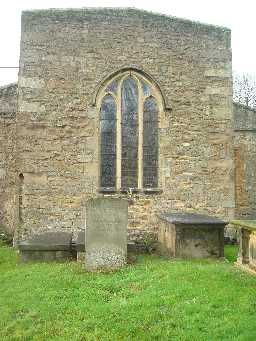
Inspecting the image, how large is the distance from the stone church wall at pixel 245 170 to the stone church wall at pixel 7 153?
7503 mm

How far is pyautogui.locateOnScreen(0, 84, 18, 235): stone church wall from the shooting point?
15273mm

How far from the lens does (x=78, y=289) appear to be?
7.73 meters

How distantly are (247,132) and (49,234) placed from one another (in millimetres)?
7648

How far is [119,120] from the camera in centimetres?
1410

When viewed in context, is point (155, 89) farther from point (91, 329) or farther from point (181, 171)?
point (91, 329)

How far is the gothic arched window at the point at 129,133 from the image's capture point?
14000 millimetres

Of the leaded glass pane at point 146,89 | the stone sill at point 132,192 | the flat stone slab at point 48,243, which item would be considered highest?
the leaded glass pane at point 146,89

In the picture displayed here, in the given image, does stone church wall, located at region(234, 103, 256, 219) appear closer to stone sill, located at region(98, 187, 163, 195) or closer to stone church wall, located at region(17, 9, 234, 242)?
stone church wall, located at region(17, 9, 234, 242)

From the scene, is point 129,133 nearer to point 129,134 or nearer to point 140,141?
point 129,134

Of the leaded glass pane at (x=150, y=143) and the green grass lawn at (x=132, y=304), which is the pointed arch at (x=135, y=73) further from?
the green grass lawn at (x=132, y=304)

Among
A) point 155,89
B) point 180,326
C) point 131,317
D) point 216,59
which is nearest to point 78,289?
point 131,317

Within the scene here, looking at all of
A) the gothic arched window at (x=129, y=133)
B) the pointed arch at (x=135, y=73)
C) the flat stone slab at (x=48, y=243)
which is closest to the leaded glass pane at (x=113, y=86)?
the gothic arched window at (x=129, y=133)

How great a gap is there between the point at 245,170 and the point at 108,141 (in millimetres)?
5050

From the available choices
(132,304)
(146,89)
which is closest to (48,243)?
(132,304)
